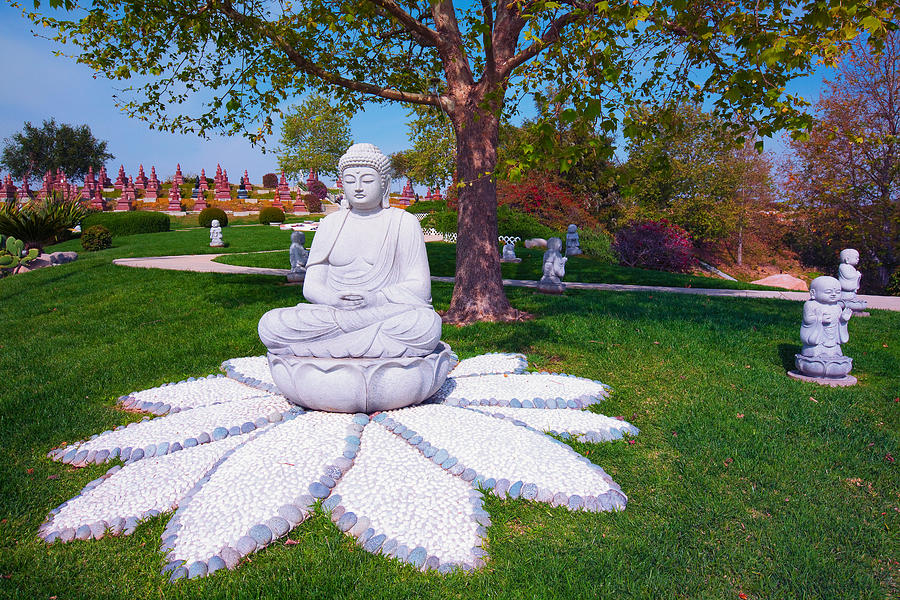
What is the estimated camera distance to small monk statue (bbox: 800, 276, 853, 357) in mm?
5437

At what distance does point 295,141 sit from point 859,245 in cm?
3777

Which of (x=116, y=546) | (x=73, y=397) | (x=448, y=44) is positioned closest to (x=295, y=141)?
(x=448, y=44)

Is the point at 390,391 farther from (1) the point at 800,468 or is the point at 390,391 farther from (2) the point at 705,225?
(2) the point at 705,225

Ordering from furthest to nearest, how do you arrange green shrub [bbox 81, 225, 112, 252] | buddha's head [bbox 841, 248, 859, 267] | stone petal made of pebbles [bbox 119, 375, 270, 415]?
green shrub [bbox 81, 225, 112, 252] → buddha's head [bbox 841, 248, 859, 267] → stone petal made of pebbles [bbox 119, 375, 270, 415]

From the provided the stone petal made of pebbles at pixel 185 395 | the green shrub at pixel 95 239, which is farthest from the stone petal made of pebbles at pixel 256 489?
the green shrub at pixel 95 239

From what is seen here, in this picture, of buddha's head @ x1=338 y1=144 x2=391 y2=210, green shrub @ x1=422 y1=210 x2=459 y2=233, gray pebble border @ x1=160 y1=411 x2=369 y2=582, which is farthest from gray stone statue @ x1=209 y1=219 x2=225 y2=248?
gray pebble border @ x1=160 y1=411 x2=369 y2=582

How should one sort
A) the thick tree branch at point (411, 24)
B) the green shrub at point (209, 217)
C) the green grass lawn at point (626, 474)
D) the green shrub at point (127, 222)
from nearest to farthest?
the green grass lawn at point (626, 474)
the thick tree branch at point (411, 24)
the green shrub at point (127, 222)
the green shrub at point (209, 217)

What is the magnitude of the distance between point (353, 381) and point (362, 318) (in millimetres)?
515

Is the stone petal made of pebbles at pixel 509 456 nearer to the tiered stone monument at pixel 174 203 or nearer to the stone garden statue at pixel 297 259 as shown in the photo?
the stone garden statue at pixel 297 259

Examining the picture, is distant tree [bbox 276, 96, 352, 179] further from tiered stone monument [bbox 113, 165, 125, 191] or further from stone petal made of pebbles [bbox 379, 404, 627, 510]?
stone petal made of pebbles [bbox 379, 404, 627, 510]

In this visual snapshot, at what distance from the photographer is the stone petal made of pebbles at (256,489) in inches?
112

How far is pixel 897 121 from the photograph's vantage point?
17422 millimetres

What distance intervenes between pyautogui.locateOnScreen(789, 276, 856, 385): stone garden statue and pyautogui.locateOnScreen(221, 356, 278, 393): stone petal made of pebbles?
557 centimetres

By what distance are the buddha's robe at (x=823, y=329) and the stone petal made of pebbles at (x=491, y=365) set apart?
3.03 m
